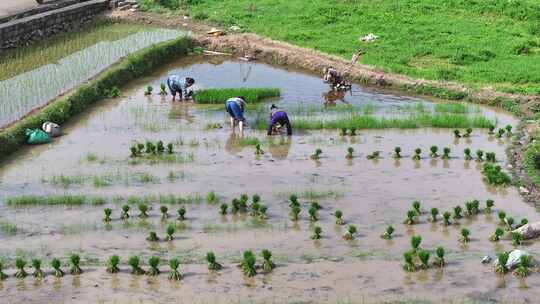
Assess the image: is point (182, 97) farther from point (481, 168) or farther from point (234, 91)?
point (481, 168)

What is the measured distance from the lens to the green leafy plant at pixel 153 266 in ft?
34.7

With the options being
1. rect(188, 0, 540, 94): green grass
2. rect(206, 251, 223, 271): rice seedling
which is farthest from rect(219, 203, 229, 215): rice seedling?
rect(188, 0, 540, 94): green grass

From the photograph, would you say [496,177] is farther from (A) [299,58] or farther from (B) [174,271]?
(A) [299,58]

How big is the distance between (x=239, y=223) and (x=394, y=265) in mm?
2383

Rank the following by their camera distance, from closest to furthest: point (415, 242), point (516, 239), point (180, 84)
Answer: point (415, 242) < point (516, 239) < point (180, 84)

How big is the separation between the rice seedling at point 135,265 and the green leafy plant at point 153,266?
100mm

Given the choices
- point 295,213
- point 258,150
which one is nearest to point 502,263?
point 295,213

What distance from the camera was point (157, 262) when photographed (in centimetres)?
1062

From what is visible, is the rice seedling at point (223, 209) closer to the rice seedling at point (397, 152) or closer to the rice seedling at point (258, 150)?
the rice seedling at point (258, 150)

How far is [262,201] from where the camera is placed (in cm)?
1320

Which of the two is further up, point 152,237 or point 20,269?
point 152,237

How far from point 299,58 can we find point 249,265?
1258cm

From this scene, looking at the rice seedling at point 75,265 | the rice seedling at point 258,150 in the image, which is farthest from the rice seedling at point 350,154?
the rice seedling at point 75,265

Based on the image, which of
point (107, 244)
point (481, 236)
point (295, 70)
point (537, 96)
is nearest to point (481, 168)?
point (481, 236)
